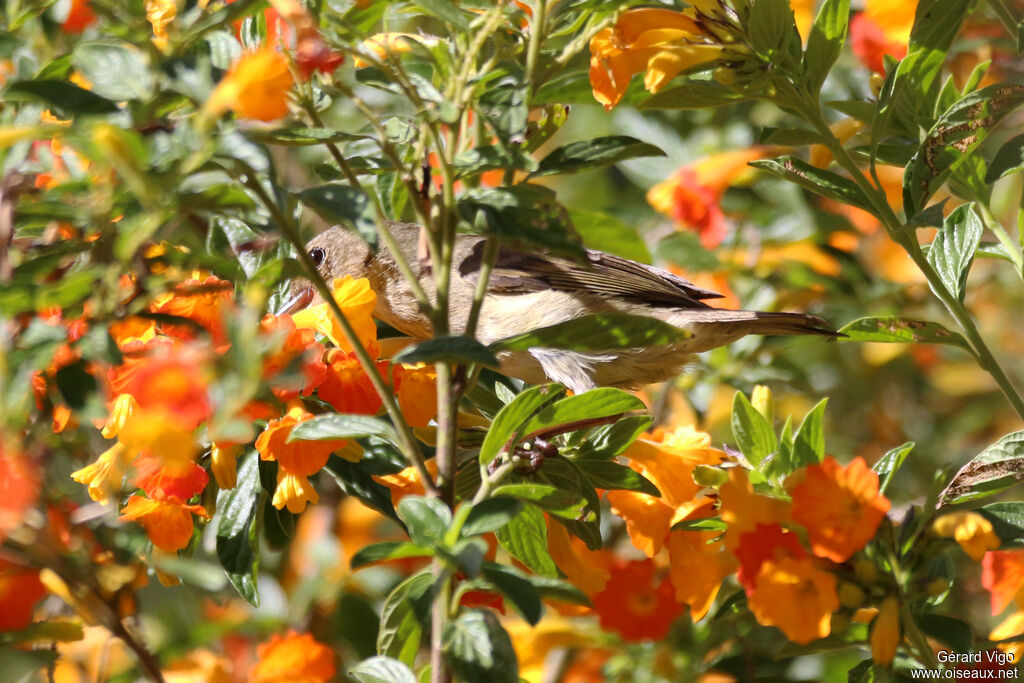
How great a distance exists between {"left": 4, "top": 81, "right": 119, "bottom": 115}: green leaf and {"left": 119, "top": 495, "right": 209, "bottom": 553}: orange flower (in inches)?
27.5

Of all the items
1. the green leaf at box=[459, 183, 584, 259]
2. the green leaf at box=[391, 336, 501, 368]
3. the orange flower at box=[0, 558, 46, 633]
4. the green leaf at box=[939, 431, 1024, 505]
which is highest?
the green leaf at box=[459, 183, 584, 259]

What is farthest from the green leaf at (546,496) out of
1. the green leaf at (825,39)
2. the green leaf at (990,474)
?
the green leaf at (825,39)

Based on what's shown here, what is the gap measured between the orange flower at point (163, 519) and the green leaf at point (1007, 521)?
1.42 m

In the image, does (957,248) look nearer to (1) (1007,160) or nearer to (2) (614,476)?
(1) (1007,160)

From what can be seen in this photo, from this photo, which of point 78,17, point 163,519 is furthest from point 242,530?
point 78,17

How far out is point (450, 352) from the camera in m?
1.30

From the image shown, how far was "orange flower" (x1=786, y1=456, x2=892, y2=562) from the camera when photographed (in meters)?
1.55

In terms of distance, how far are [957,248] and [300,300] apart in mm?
1856

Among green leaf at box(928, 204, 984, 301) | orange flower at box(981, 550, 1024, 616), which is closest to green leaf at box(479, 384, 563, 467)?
green leaf at box(928, 204, 984, 301)

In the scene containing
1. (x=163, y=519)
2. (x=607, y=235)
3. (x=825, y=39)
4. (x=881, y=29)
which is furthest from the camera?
Answer: (x=881, y=29)

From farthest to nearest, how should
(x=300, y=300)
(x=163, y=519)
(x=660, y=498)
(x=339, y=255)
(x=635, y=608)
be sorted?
(x=339, y=255)
(x=300, y=300)
(x=635, y=608)
(x=660, y=498)
(x=163, y=519)

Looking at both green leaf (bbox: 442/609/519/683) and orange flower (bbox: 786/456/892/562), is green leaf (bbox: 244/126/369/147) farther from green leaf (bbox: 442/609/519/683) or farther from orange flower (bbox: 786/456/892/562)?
orange flower (bbox: 786/456/892/562)

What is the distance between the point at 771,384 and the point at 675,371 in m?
0.52

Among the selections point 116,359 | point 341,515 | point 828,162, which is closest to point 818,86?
point 828,162
